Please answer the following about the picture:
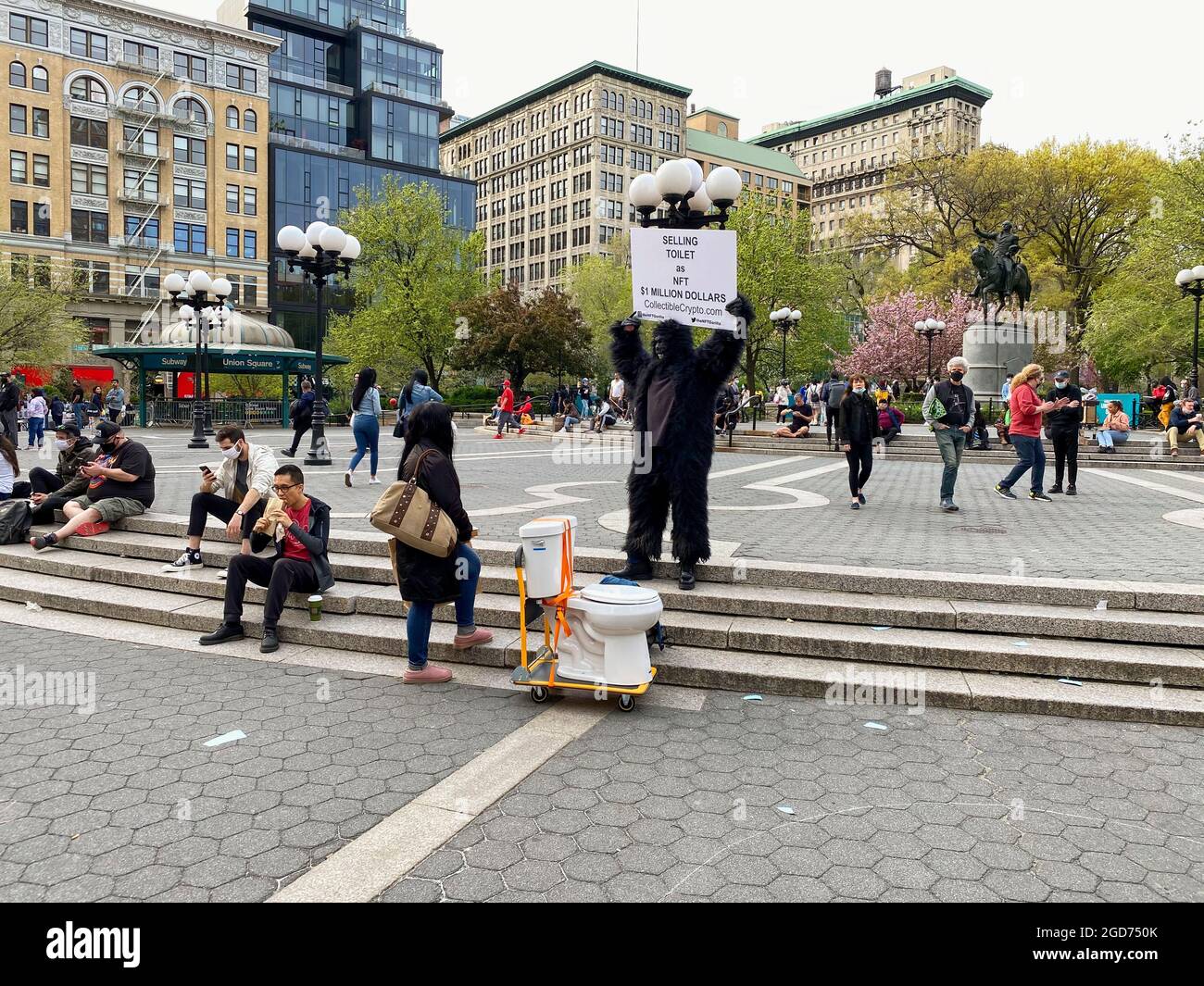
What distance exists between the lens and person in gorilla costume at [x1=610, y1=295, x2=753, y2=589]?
6652 mm

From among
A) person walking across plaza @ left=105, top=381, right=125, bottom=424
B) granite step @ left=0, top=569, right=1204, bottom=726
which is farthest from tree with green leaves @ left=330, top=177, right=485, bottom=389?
granite step @ left=0, top=569, right=1204, bottom=726

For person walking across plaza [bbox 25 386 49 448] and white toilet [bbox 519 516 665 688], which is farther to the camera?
person walking across plaza [bbox 25 386 49 448]

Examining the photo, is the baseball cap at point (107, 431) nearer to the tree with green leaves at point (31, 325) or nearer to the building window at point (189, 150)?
the tree with green leaves at point (31, 325)

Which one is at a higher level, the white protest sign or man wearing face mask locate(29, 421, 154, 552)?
the white protest sign

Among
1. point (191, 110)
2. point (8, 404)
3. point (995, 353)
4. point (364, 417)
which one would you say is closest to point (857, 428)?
point (364, 417)

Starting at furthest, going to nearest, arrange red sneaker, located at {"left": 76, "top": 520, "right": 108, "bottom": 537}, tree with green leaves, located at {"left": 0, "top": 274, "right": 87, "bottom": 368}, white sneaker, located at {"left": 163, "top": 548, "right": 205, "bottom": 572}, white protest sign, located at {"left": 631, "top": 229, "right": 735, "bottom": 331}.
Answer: tree with green leaves, located at {"left": 0, "top": 274, "right": 87, "bottom": 368} < red sneaker, located at {"left": 76, "top": 520, "right": 108, "bottom": 537} < white sneaker, located at {"left": 163, "top": 548, "right": 205, "bottom": 572} < white protest sign, located at {"left": 631, "top": 229, "right": 735, "bottom": 331}

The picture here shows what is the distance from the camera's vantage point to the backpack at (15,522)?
31.5 feet

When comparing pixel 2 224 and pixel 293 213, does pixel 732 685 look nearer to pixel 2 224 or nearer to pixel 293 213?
pixel 2 224

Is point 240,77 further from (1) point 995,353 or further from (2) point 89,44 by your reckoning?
(1) point 995,353

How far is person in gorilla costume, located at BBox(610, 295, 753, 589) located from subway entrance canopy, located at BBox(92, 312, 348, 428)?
31.1m

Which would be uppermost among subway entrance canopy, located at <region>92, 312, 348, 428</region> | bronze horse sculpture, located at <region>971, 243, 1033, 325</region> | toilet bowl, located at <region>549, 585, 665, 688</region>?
bronze horse sculpture, located at <region>971, 243, 1033, 325</region>

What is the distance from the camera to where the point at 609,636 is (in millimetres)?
5328

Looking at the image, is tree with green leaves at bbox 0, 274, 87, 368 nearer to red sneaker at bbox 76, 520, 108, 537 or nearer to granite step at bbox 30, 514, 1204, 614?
red sneaker at bbox 76, 520, 108, 537

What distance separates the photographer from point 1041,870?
3457mm
